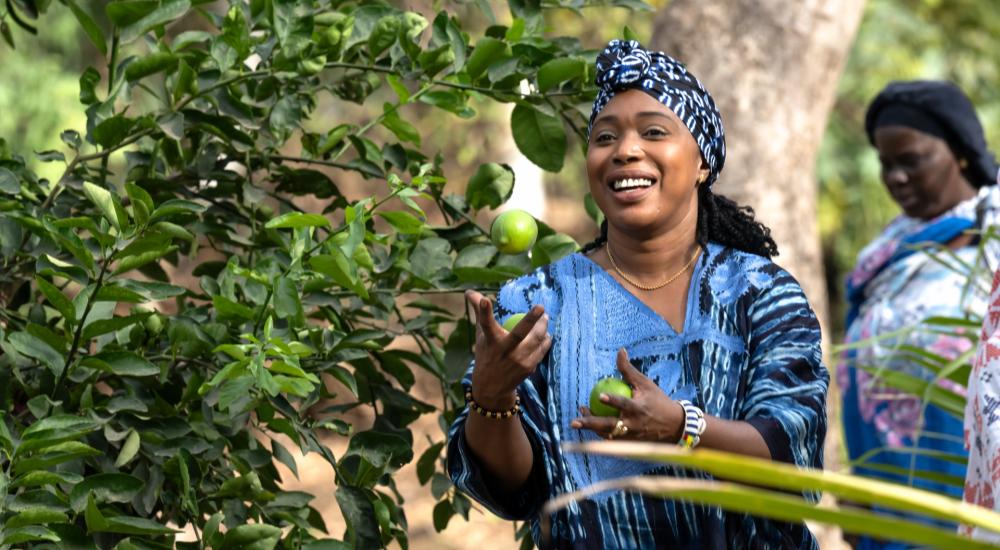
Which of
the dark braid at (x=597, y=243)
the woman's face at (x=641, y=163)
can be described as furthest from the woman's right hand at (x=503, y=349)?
the dark braid at (x=597, y=243)

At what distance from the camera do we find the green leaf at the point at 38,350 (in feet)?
7.81

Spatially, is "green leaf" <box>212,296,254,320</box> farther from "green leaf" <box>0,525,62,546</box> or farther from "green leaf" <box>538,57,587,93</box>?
"green leaf" <box>538,57,587,93</box>

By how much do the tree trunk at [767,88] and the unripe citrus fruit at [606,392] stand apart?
10.5 ft

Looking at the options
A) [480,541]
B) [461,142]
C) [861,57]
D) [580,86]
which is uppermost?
[861,57]

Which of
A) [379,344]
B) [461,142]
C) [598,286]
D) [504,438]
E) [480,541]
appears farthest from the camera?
[461,142]

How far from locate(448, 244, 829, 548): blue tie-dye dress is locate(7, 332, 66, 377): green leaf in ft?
2.19

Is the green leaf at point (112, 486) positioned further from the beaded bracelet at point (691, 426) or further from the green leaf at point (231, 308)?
the beaded bracelet at point (691, 426)

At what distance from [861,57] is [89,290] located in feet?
31.1

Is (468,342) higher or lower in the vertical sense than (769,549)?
higher

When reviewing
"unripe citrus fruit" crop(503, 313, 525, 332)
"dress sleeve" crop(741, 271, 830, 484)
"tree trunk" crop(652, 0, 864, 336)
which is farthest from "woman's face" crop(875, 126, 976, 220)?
"unripe citrus fruit" crop(503, 313, 525, 332)

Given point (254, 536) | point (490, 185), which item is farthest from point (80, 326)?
point (490, 185)

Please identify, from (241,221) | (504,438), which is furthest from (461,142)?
(504,438)

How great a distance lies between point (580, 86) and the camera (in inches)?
114

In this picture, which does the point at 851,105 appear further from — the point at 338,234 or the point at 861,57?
the point at 338,234
